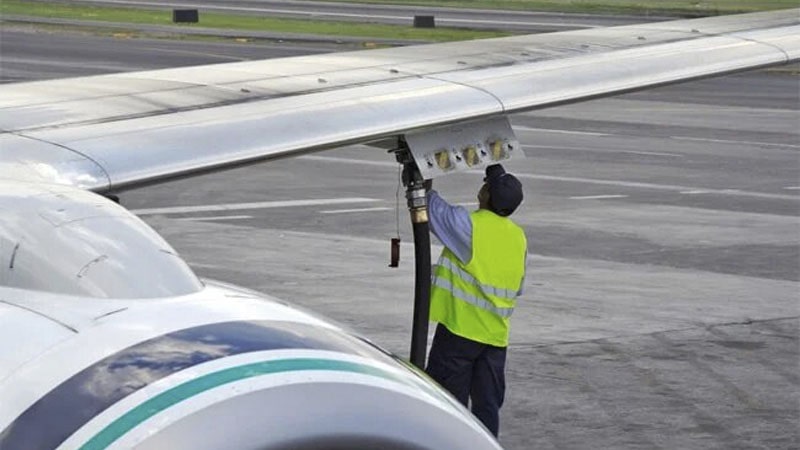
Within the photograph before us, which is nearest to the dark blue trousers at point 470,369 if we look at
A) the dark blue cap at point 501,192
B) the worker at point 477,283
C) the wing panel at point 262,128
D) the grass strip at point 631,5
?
the worker at point 477,283

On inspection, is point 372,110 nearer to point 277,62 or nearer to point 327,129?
point 327,129

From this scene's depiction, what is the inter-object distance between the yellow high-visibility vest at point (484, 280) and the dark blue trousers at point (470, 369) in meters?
0.08

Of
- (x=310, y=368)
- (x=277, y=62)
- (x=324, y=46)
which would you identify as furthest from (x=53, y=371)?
(x=324, y=46)

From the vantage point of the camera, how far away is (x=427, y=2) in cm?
8388

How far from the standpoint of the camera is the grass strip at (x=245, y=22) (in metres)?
58.7

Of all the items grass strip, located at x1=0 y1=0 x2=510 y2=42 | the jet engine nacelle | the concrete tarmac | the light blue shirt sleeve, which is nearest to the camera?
the jet engine nacelle

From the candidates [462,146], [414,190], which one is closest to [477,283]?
[462,146]

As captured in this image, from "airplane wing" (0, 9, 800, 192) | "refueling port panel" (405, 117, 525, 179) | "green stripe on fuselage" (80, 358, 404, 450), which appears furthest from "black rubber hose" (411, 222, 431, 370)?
"green stripe on fuselage" (80, 358, 404, 450)

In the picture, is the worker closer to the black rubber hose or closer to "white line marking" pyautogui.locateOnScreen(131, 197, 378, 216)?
the black rubber hose

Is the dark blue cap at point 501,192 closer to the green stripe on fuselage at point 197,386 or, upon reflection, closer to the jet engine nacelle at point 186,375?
the jet engine nacelle at point 186,375

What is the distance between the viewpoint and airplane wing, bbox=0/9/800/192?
7.96 m

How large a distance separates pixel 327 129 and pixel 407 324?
7.45 metres

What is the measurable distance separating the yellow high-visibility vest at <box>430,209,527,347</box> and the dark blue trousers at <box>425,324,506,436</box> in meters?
0.08

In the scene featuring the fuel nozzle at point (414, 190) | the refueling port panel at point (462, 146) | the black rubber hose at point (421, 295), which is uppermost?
the refueling port panel at point (462, 146)
